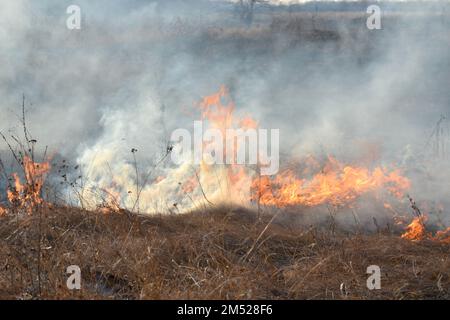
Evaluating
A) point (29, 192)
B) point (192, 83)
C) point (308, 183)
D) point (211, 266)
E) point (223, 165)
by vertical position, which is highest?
point (192, 83)

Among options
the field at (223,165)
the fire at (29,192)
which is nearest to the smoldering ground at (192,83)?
the field at (223,165)

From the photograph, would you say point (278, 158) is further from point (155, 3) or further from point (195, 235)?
point (155, 3)

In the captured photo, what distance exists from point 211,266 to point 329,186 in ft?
14.4

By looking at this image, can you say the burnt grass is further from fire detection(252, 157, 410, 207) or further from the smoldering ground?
the smoldering ground

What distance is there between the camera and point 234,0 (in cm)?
2130

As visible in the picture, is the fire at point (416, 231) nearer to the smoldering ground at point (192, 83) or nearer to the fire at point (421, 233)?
the fire at point (421, 233)

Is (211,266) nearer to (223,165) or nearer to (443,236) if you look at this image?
(443,236)

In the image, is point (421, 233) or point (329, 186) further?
point (329, 186)

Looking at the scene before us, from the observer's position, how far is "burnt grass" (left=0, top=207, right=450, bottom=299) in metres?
3.61

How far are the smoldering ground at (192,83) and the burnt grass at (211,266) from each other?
4.41 meters

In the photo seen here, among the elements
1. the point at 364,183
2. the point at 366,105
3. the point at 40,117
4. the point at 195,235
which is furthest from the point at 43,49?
the point at 195,235

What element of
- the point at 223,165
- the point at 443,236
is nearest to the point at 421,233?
the point at 443,236

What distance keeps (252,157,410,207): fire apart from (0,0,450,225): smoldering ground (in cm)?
61

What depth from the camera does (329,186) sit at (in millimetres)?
8242
